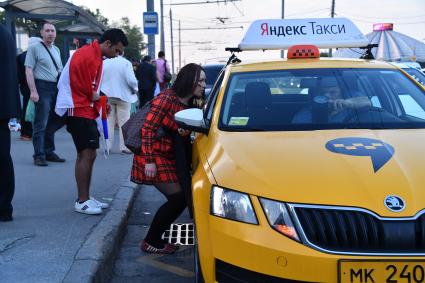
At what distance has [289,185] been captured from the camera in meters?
2.88

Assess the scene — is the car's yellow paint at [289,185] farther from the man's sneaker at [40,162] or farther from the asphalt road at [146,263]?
the man's sneaker at [40,162]

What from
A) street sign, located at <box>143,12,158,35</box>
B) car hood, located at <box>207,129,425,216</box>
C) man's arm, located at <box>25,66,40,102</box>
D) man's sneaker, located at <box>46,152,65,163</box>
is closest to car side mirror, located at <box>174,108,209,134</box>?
car hood, located at <box>207,129,425,216</box>

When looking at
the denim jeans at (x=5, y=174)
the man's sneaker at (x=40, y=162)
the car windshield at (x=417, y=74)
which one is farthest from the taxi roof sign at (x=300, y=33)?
the man's sneaker at (x=40, y=162)

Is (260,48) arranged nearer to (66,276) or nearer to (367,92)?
(367,92)

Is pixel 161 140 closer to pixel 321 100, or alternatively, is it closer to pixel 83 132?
pixel 83 132

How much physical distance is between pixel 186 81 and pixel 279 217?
1.88 meters

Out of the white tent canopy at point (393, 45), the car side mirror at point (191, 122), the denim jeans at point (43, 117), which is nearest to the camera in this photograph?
the car side mirror at point (191, 122)

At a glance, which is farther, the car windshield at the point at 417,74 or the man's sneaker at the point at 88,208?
the car windshield at the point at 417,74

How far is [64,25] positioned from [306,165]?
1467 cm

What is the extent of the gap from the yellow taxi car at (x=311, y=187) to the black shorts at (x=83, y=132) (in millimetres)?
1354

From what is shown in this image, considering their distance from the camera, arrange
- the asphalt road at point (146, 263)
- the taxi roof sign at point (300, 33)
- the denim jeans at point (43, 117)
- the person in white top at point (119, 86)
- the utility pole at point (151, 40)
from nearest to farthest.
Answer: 1. the asphalt road at point (146, 263)
2. the taxi roof sign at point (300, 33)
3. the denim jeans at point (43, 117)
4. the person in white top at point (119, 86)
5. the utility pole at point (151, 40)

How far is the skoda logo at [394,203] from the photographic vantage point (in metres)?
2.74

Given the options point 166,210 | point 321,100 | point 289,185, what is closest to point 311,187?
point 289,185

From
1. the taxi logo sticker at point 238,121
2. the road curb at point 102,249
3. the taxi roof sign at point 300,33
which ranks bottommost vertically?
the road curb at point 102,249
